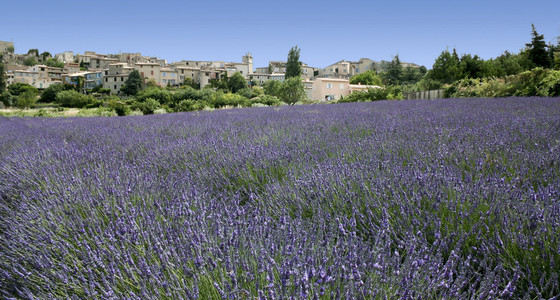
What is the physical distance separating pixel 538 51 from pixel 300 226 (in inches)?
1405

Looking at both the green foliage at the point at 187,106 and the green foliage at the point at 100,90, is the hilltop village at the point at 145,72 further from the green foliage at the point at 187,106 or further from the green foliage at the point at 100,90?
the green foliage at the point at 187,106

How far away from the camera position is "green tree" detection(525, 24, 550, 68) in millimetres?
28000

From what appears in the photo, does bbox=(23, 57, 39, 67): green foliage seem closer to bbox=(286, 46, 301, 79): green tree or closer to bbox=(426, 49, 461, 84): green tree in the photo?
bbox=(286, 46, 301, 79): green tree

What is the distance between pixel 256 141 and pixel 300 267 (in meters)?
2.54

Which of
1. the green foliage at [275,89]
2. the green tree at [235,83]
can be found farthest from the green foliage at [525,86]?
the green tree at [235,83]

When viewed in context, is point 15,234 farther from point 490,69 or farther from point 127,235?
point 490,69

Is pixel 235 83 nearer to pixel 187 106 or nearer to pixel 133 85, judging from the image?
pixel 133 85

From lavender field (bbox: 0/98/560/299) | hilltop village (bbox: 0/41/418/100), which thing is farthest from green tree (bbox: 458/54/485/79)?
lavender field (bbox: 0/98/560/299)

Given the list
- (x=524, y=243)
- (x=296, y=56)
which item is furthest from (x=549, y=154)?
(x=296, y=56)

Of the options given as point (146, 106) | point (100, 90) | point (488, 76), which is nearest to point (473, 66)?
point (488, 76)

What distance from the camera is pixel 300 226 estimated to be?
4.59 feet

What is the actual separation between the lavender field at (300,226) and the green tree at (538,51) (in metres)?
32.6

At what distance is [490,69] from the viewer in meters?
29.6

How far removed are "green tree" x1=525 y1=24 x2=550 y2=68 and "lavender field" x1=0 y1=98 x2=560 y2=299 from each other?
32.6 metres
